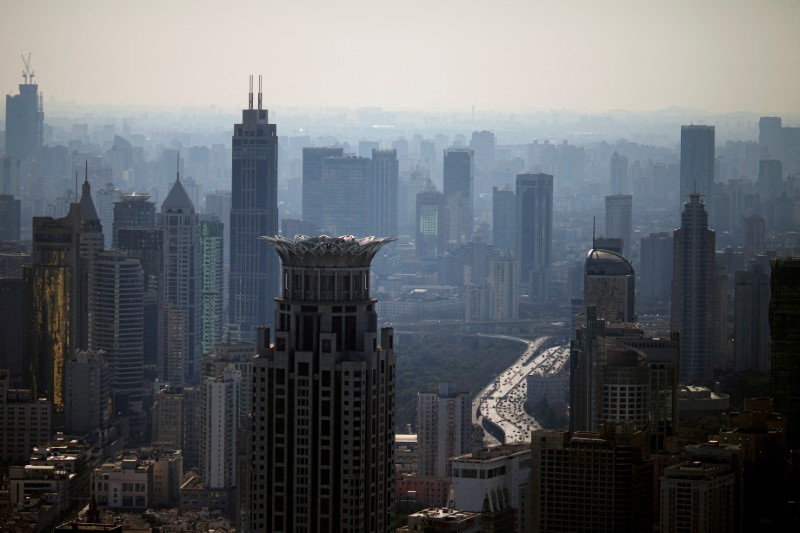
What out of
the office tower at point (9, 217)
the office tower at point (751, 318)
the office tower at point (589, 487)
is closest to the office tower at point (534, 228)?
the office tower at point (751, 318)

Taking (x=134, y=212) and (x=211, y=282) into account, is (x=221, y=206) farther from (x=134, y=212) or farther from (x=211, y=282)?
(x=211, y=282)

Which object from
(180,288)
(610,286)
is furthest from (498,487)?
(180,288)

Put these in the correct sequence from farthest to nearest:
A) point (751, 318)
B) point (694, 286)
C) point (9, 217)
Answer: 1. point (9, 217)
2. point (694, 286)
3. point (751, 318)

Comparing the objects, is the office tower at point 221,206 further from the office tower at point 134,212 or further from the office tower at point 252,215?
the office tower at point 134,212

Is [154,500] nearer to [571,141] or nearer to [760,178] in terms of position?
[760,178]

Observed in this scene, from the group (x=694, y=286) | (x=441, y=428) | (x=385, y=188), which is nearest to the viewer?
(x=441, y=428)
